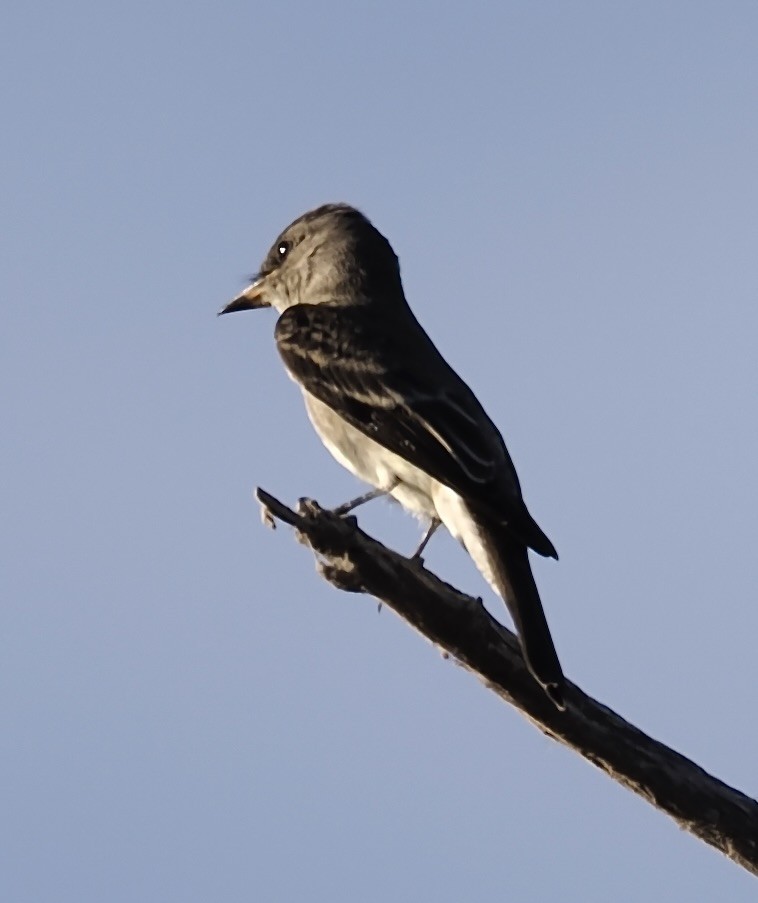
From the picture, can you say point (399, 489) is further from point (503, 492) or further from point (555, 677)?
point (555, 677)

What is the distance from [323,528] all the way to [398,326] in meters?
3.40

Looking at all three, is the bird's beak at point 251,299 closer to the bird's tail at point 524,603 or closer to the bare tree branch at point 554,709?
the bird's tail at point 524,603

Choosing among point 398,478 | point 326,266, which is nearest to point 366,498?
point 398,478

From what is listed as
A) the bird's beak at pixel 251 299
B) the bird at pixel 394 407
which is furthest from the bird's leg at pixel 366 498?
the bird's beak at pixel 251 299

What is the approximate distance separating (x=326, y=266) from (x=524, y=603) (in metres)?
4.17

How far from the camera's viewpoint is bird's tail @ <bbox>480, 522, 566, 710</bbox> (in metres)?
7.09

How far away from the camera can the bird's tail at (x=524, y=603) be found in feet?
23.3

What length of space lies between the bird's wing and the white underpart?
0.12 meters

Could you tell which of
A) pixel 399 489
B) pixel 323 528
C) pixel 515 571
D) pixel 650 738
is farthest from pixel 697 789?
pixel 399 489

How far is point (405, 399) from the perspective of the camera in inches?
350

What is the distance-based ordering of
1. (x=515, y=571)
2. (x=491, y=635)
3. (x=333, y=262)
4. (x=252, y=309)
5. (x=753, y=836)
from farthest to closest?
(x=252, y=309)
(x=333, y=262)
(x=515, y=571)
(x=491, y=635)
(x=753, y=836)

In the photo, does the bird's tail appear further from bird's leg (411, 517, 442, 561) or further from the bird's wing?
bird's leg (411, 517, 442, 561)

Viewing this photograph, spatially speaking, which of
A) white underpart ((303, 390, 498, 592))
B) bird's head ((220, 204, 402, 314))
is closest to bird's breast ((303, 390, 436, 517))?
white underpart ((303, 390, 498, 592))

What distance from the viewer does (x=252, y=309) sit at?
11.9 metres
